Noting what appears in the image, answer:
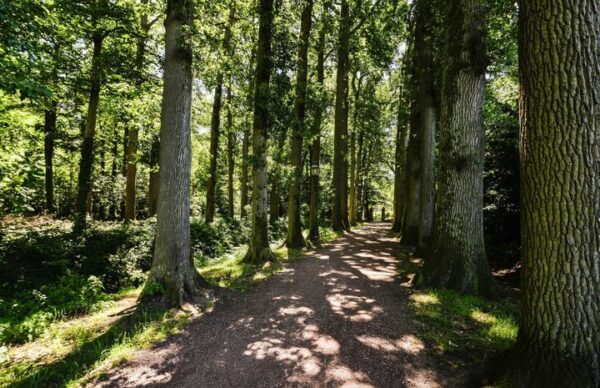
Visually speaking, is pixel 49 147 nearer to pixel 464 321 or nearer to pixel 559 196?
pixel 464 321

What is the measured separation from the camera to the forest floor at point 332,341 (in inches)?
152

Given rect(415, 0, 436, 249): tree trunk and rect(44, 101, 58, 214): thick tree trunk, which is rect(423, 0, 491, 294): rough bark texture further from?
rect(44, 101, 58, 214): thick tree trunk

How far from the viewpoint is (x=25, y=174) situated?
6.09 meters

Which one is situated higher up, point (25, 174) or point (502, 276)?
point (25, 174)

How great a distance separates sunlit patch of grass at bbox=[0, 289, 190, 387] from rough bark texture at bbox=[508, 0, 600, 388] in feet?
16.5

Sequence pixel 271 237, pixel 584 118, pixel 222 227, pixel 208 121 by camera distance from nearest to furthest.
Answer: pixel 584 118
pixel 222 227
pixel 271 237
pixel 208 121

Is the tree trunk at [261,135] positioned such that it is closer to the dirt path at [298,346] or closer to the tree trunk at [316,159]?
the dirt path at [298,346]

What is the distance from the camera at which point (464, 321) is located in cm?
524

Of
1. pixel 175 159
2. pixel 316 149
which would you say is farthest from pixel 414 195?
pixel 175 159

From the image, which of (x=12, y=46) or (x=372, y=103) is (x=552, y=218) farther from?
(x=372, y=103)

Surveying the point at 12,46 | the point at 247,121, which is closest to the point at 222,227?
the point at 247,121

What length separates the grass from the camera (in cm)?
400

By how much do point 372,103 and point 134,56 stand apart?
12.2m

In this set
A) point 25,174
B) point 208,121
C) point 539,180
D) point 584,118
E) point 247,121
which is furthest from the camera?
point 208,121
